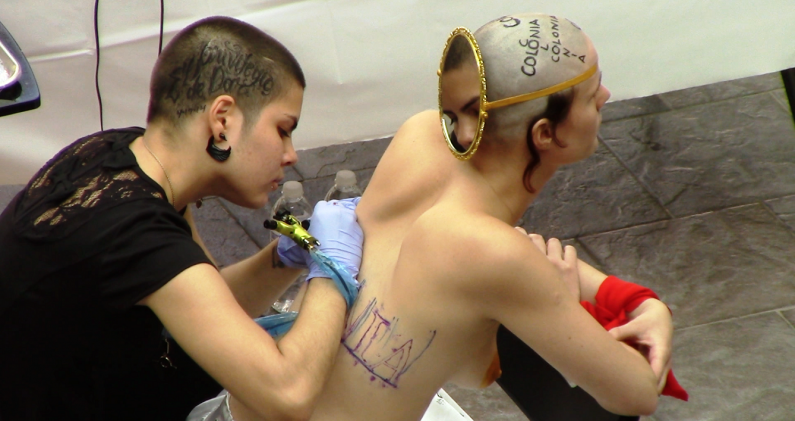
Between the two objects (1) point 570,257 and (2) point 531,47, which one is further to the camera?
(1) point 570,257

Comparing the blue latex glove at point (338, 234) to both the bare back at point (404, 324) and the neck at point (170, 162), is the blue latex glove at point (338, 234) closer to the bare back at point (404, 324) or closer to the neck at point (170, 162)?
the bare back at point (404, 324)

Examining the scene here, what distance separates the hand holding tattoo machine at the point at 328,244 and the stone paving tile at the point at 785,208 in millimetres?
2197

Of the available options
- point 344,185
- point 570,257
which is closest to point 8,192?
point 344,185

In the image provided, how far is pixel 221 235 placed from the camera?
333 centimetres

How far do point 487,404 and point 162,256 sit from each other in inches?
58.1

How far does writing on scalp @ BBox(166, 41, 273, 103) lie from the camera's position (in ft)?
5.24

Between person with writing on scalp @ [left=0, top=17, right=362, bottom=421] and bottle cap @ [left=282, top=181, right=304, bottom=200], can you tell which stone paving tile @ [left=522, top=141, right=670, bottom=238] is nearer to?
bottle cap @ [left=282, top=181, right=304, bottom=200]

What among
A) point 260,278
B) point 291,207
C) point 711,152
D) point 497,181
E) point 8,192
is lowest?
point 711,152

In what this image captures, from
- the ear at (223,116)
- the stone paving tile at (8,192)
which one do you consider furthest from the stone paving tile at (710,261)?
the stone paving tile at (8,192)

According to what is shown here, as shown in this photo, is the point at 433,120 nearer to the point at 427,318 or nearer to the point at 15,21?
the point at 427,318

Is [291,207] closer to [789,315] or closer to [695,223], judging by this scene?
[695,223]

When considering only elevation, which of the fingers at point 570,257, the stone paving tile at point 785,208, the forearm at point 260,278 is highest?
the fingers at point 570,257

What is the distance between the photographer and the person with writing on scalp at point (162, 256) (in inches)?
54.1

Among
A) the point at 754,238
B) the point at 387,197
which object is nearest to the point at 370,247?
the point at 387,197
